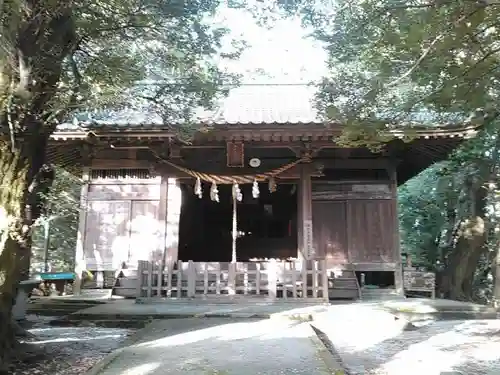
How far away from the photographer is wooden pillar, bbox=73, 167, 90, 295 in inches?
398

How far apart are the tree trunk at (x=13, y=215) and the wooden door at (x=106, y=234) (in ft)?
18.7

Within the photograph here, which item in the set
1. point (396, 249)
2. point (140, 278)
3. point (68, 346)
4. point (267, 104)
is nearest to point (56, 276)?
point (140, 278)

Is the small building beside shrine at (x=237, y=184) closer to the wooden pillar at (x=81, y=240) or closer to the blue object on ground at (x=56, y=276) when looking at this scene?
the wooden pillar at (x=81, y=240)

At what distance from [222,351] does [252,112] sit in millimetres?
8310

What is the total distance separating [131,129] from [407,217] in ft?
38.2

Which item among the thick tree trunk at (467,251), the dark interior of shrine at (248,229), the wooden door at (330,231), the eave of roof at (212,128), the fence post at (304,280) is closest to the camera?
the fence post at (304,280)

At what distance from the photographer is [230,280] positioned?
8.96m

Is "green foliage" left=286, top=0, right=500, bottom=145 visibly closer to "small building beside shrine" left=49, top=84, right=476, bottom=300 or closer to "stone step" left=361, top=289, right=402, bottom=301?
"small building beside shrine" left=49, top=84, right=476, bottom=300

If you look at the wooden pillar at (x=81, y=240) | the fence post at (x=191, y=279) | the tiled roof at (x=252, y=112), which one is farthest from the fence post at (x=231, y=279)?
the wooden pillar at (x=81, y=240)

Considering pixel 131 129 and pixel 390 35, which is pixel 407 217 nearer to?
pixel 131 129

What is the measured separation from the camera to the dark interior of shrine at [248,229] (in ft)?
50.9

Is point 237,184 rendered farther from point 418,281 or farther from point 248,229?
point 248,229

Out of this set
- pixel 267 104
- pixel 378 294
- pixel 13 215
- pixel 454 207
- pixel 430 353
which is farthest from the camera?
pixel 454 207

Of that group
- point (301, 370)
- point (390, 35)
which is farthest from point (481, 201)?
point (301, 370)
